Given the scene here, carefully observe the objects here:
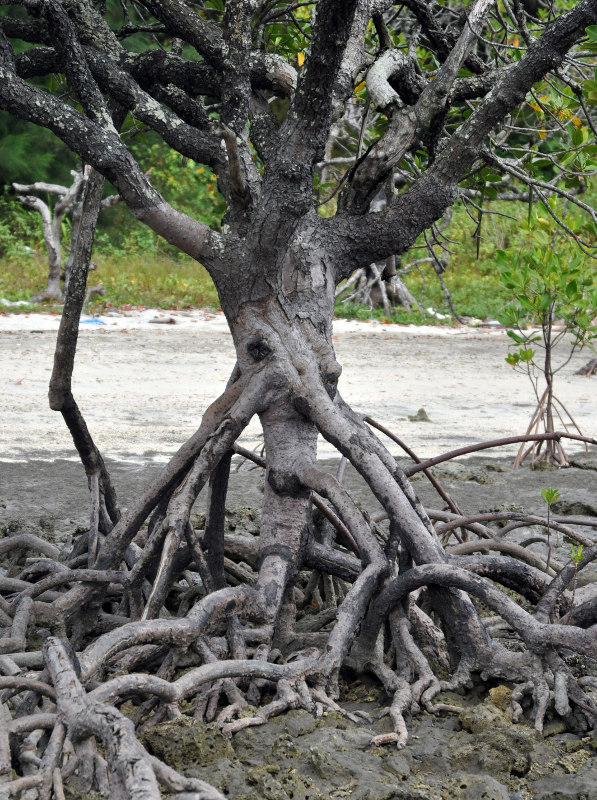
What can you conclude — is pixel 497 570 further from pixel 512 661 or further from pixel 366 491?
pixel 366 491

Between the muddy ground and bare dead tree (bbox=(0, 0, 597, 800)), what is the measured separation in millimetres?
112

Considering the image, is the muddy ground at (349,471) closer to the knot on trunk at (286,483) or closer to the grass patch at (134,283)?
the knot on trunk at (286,483)

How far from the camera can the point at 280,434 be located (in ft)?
10.8

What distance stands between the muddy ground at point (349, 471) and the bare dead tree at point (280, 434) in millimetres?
112

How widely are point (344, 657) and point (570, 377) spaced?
9.31m

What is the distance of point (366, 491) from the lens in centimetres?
657

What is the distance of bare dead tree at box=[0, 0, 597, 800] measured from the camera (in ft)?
8.89

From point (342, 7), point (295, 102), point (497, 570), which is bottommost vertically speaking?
point (497, 570)

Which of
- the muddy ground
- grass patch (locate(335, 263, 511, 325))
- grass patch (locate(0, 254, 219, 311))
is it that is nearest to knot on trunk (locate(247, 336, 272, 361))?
the muddy ground

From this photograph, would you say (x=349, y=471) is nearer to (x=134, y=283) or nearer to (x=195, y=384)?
(x=195, y=384)

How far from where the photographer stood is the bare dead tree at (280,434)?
2.71m

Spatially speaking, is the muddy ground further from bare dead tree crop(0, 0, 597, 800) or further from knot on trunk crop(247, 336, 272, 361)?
knot on trunk crop(247, 336, 272, 361)

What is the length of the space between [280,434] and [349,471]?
4.03 metres

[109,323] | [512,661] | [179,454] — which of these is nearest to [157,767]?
[512,661]
